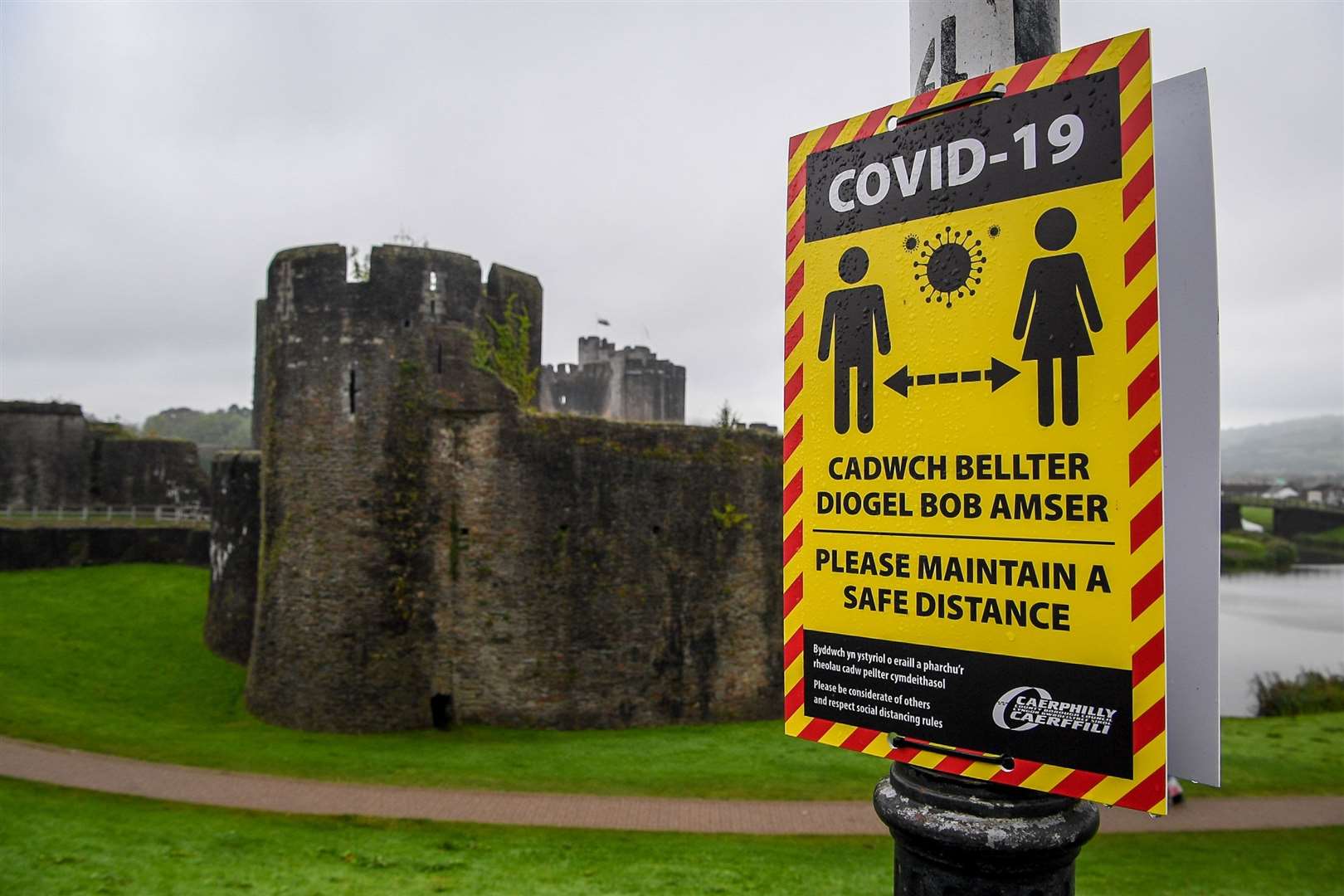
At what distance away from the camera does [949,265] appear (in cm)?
272

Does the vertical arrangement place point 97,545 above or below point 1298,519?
below

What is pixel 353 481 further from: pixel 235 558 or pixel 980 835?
pixel 980 835

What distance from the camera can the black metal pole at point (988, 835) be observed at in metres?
2.46

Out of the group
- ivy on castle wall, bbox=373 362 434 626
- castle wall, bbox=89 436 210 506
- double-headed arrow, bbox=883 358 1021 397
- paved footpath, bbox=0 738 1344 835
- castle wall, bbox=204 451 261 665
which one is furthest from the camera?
castle wall, bbox=89 436 210 506

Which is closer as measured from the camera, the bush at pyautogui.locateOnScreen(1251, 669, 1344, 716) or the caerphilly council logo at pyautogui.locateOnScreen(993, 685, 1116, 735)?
the caerphilly council logo at pyautogui.locateOnScreen(993, 685, 1116, 735)

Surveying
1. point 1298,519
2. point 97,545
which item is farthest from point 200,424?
point 1298,519

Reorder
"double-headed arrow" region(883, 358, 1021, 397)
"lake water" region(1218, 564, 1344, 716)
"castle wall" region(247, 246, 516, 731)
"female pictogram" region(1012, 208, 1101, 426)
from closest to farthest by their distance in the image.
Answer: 1. "female pictogram" region(1012, 208, 1101, 426)
2. "double-headed arrow" region(883, 358, 1021, 397)
3. "castle wall" region(247, 246, 516, 731)
4. "lake water" region(1218, 564, 1344, 716)

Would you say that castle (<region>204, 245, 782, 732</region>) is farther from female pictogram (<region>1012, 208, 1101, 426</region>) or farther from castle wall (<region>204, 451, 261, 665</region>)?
female pictogram (<region>1012, 208, 1101, 426</region>)

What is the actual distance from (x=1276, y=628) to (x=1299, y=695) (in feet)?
44.5

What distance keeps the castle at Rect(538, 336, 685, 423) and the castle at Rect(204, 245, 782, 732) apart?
18249 mm

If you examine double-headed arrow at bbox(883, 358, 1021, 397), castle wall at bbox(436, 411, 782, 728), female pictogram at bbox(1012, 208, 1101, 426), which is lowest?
castle wall at bbox(436, 411, 782, 728)

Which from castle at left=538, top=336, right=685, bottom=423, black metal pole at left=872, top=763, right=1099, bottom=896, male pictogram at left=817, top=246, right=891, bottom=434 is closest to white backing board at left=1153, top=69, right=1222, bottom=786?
black metal pole at left=872, top=763, right=1099, bottom=896

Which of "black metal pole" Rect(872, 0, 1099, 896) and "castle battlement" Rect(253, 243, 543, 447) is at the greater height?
"castle battlement" Rect(253, 243, 543, 447)

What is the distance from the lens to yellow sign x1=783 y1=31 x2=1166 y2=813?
7.88 feet
